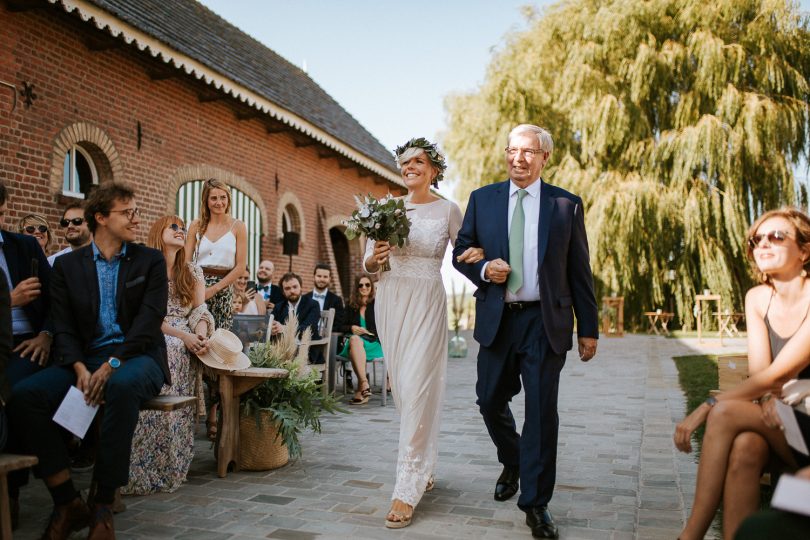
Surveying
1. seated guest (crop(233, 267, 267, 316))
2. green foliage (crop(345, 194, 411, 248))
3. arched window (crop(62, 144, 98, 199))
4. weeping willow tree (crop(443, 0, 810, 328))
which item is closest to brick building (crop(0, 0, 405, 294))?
arched window (crop(62, 144, 98, 199))

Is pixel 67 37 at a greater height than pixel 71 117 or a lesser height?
greater

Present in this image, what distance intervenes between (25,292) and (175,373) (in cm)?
128

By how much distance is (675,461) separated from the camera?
4914mm

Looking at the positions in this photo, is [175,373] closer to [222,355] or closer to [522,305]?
[222,355]

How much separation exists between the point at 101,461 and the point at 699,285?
18092mm

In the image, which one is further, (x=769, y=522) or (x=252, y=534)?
(x=252, y=534)

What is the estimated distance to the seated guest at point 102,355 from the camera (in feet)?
10.6

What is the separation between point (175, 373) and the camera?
4.64 meters

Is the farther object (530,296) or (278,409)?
(278,409)

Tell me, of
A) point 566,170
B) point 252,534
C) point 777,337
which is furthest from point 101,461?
point 566,170

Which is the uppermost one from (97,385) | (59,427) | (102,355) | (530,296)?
(530,296)

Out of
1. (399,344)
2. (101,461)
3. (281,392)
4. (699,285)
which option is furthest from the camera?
(699,285)

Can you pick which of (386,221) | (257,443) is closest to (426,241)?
(386,221)

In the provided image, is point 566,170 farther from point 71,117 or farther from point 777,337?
point 777,337
